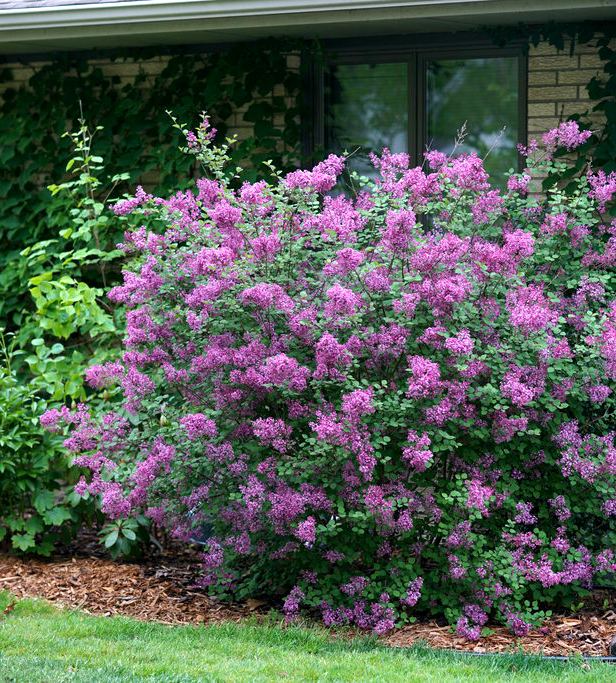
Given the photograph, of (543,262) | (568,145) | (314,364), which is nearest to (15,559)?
(314,364)

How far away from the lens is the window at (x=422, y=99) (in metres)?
6.94

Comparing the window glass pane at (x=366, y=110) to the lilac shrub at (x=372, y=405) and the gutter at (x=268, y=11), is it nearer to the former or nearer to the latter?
the gutter at (x=268, y=11)

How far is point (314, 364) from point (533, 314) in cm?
102

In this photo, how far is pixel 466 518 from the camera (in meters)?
Answer: 4.64

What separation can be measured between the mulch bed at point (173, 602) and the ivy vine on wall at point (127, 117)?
236 cm

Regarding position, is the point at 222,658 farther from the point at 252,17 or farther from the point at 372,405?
the point at 252,17

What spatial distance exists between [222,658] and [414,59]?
15.2 ft

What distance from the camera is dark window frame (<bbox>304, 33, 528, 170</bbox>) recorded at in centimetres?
686

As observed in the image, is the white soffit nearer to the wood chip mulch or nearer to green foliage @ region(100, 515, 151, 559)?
green foliage @ region(100, 515, 151, 559)

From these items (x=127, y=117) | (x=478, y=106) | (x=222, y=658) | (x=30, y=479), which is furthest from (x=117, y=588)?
(x=478, y=106)

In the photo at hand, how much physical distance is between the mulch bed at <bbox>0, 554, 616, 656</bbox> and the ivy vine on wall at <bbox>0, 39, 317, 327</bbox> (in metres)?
2.36

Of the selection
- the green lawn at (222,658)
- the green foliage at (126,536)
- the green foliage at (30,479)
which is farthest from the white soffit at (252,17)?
the green lawn at (222,658)

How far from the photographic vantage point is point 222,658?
13.3 feet

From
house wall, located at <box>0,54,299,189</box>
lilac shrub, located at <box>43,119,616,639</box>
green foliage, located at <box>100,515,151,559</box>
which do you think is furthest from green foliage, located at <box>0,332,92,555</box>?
house wall, located at <box>0,54,299,189</box>
